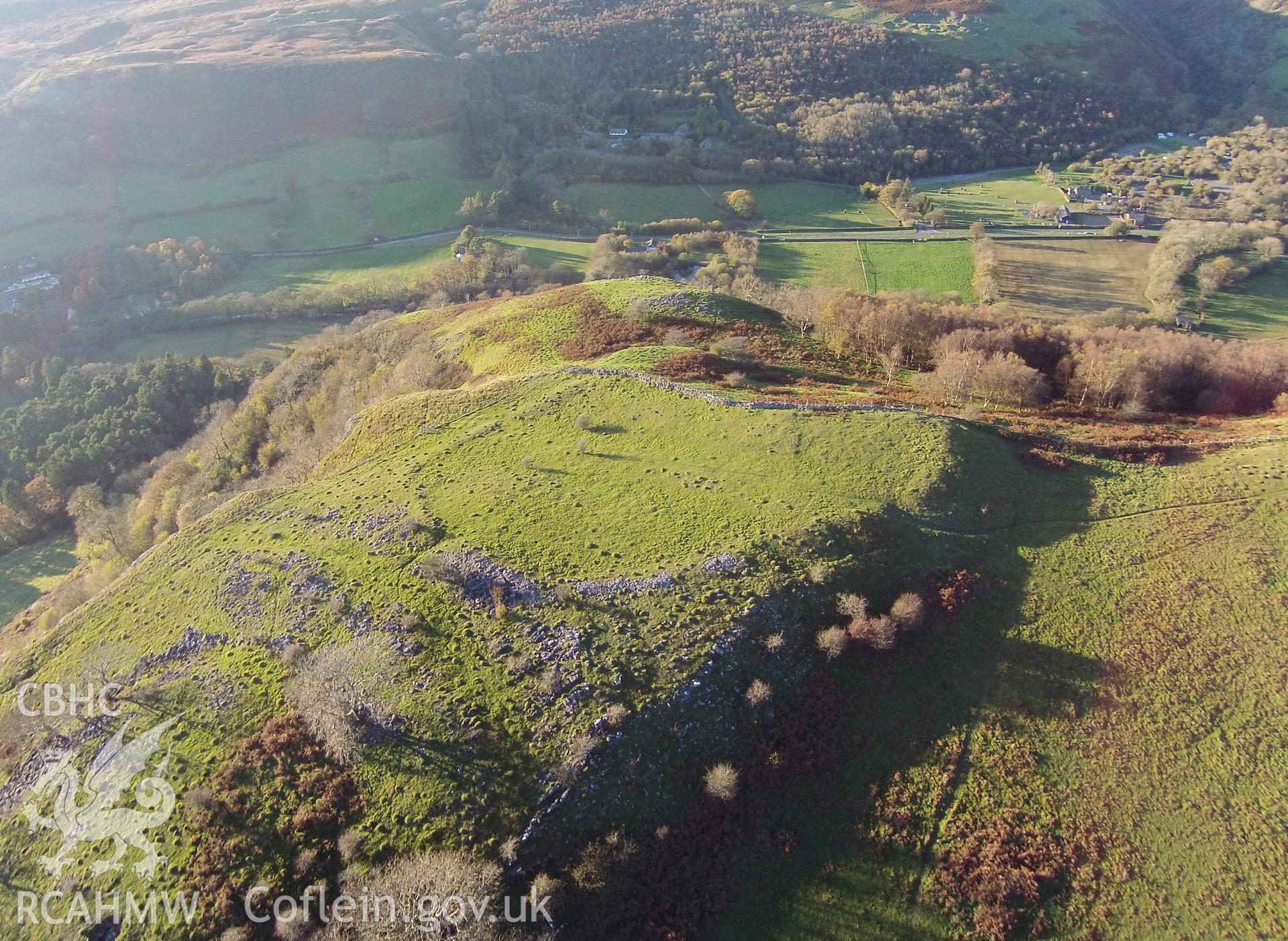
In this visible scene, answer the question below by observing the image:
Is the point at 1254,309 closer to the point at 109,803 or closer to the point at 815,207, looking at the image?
the point at 815,207

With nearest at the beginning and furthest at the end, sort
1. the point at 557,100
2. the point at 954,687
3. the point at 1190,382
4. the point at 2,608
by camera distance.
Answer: the point at 954,687 < the point at 1190,382 < the point at 2,608 < the point at 557,100

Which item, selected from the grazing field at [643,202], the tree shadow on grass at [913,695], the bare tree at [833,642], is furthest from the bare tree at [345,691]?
the grazing field at [643,202]

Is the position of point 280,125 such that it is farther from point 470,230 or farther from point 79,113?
point 470,230

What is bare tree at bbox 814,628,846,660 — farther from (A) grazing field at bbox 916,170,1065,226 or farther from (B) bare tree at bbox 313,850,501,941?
(A) grazing field at bbox 916,170,1065,226

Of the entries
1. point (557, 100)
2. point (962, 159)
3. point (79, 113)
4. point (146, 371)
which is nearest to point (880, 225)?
point (962, 159)

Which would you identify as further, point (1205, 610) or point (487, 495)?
point (487, 495)

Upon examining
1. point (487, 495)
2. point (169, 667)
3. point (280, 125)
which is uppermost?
point (280, 125)

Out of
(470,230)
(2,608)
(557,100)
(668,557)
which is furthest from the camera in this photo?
(557,100)

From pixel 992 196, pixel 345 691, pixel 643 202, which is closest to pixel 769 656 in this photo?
pixel 345 691
